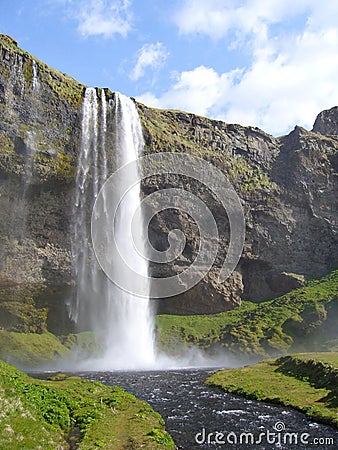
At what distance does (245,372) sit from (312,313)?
3598 cm

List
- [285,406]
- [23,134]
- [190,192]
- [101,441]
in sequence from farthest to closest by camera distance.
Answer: [190,192] → [23,134] → [285,406] → [101,441]

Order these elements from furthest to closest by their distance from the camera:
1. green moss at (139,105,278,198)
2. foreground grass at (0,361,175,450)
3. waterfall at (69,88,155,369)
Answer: green moss at (139,105,278,198) → waterfall at (69,88,155,369) → foreground grass at (0,361,175,450)

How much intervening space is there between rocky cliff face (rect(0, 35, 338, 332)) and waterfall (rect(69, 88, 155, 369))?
5.65 ft

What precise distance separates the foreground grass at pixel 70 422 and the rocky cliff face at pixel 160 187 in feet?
157

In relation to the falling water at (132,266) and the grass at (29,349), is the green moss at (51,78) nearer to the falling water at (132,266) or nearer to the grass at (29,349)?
the falling water at (132,266)

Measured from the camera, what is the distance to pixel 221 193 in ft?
297

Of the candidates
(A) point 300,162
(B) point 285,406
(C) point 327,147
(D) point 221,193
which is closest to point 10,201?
(D) point 221,193

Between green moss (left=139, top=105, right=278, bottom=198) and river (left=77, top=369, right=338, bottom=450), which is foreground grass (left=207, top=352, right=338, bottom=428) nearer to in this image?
river (left=77, top=369, right=338, bottom=450)

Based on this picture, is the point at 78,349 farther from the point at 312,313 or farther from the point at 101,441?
the point at 101,441

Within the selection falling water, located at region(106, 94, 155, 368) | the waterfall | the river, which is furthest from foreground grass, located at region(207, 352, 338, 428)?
the waterfall

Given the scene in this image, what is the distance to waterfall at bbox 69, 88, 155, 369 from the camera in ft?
241

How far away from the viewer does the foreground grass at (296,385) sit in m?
25.1

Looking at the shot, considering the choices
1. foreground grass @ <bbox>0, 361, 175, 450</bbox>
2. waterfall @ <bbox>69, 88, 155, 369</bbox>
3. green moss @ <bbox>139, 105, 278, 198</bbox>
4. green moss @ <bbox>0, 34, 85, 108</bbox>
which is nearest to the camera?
foreground grass @ <bbox>0, 361, 175, 450</bbox>

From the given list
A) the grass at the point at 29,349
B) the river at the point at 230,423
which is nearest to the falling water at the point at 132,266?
the grass at the point at 29,349
